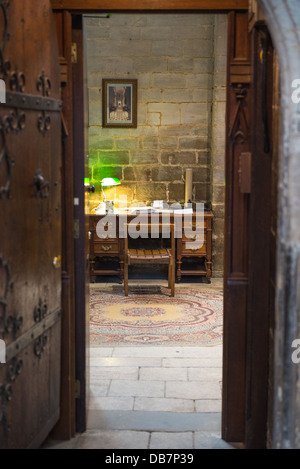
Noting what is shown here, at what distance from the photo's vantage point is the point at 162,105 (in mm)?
8102

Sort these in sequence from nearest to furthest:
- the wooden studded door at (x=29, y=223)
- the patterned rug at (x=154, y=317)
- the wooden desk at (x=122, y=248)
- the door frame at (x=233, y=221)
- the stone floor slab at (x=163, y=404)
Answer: the wooden studded door at (x=29, y=223), the door frame at (x=233, y=221), the stone floor slab at (x=163, y=404), the patterned rug at (x=154, y=317), the wooden desk at (x=122, y=248)

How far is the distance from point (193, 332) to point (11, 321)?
3329 mm

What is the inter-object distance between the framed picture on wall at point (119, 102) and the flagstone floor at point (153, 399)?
11.7 ft

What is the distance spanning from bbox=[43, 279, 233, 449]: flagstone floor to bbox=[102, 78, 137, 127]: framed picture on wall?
3.57 metres

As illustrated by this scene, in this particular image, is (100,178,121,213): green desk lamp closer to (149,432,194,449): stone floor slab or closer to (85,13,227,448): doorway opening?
(85,13,227,448): doorway opening

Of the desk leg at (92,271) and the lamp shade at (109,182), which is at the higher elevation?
the lamp shade at (109,182)

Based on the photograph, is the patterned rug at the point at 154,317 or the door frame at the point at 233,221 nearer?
the door frame at the point at 233,221

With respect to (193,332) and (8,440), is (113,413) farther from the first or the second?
(193,332)

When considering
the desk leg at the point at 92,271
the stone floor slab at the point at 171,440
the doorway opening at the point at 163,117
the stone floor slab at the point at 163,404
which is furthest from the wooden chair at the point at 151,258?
the stone floor slab at the point at 171,440

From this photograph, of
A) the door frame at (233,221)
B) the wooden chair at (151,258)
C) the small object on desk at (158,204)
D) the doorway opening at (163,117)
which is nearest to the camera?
the door frame at (233,221)

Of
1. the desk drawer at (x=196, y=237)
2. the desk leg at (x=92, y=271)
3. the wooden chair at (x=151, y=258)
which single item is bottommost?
the desk leg at (x=92, y=271)

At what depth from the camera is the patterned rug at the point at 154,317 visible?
5.75 m

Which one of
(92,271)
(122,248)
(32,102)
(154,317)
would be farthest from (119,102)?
(32,102)

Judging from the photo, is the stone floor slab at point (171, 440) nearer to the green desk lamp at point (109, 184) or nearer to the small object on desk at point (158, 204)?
the green desk lamp at point (109, 184)
